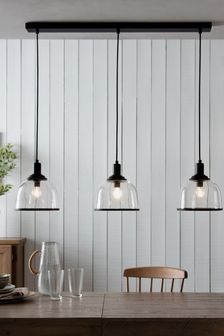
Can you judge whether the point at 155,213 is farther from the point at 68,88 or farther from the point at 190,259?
the point at 68,88

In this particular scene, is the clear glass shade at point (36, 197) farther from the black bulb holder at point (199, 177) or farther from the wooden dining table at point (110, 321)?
the black bulb holder at point (199, 177)

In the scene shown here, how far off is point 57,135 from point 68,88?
0.40m

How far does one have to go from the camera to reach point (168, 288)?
5133 millimetres

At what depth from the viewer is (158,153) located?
5.18 meters

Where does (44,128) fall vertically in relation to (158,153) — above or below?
above

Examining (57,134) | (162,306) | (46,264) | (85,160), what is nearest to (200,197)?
(162,306)

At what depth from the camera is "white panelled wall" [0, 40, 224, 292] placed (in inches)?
203

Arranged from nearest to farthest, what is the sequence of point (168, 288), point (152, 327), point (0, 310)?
1. point (152, 327)
2. point (0, 310)
3. point (168, 288)

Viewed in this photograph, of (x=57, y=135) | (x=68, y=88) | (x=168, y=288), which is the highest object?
(x=68, y=88)

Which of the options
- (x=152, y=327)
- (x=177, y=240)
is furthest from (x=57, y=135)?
(x=152, y=327)

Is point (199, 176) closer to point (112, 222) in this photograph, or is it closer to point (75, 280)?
point (75, 280)

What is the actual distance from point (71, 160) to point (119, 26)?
81.2 inches

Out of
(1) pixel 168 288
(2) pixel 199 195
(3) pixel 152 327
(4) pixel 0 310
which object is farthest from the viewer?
(1) pixel 168 288

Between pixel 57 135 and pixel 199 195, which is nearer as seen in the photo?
pixel 199 195
